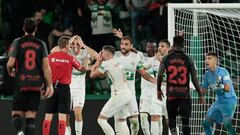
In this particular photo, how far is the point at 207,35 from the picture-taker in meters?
18.2

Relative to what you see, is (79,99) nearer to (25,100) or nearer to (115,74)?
(115,74)

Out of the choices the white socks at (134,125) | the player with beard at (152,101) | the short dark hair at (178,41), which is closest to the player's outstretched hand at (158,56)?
the player with beard at (152,101)

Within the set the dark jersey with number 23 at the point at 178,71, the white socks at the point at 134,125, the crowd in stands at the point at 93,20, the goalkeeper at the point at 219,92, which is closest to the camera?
the dark jersey with number 23 at the point at 178,71

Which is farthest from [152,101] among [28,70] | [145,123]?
[28,70]

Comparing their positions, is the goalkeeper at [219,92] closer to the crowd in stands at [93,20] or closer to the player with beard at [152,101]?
the player with beard at [152,101]

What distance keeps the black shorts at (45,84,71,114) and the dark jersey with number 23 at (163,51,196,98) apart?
1878 millimetres

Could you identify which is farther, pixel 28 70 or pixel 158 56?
pixel 158 56

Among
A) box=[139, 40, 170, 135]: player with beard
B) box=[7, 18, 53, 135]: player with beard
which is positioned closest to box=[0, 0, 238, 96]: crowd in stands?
box=[139, 40, 170, 135]: player with beard

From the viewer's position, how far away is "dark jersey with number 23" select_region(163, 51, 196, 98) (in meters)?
14.9

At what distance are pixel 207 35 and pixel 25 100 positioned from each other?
568 cm

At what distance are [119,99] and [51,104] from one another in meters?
1.19

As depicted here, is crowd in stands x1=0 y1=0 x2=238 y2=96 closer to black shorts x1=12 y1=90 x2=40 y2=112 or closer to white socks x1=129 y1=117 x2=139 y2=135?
white socks x1=129 y1=117 x2=139 y2=135

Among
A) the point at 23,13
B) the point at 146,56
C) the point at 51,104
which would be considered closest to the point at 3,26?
the point at 23,13

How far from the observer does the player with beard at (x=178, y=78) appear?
1495 centimetres
